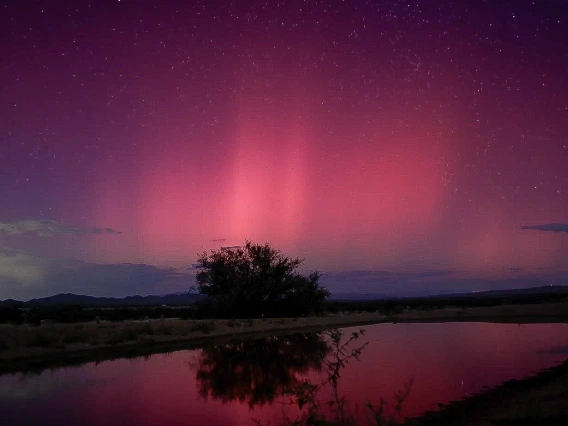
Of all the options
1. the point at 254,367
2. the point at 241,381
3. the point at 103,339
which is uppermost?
the point at 103,339

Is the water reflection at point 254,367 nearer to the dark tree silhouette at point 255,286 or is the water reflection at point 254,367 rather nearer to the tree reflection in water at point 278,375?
the tree reflection in water at point 278,375

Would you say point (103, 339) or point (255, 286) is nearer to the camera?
point (103, 339)

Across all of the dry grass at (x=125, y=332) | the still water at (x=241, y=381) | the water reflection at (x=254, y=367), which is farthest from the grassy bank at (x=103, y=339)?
the water reflection at (x=254, y=367)

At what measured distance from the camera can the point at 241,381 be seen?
1859 centimetres

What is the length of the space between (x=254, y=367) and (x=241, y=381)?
3127 millimetres

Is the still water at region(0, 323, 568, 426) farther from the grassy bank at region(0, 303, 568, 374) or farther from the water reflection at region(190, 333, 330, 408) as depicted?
the grassy bank at region(0, 303, 568, 374)

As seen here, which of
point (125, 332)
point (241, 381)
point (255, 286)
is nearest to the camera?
point (241, 381)

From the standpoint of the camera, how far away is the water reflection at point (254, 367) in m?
16.5

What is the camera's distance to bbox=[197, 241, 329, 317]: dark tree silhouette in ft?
192

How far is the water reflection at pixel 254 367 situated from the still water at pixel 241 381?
3cm

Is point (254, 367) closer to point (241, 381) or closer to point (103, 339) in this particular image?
point (241, 381)

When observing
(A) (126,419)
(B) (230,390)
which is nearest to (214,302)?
(B) (230,390)

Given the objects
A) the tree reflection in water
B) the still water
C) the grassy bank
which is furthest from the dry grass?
the tree reflection in water

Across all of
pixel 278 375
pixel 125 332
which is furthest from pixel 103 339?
pixel 278 375
